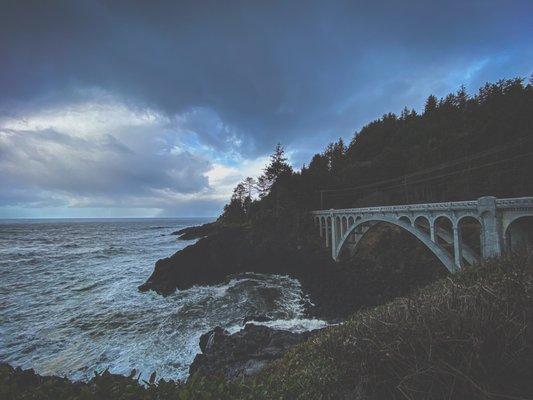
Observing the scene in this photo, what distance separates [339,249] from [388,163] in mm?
29486

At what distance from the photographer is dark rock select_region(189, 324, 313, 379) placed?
11.8 m

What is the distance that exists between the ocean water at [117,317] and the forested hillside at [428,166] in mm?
22595

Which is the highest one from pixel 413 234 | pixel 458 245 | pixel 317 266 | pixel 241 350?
pixel 413 234

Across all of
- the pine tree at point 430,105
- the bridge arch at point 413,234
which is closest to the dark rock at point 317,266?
the bridge arch at point 413,234

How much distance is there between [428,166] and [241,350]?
44.1 meters

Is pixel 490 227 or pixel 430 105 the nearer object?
pixel 490 227

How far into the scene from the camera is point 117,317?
19.6m

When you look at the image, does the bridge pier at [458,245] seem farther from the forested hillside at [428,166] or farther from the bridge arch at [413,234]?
the forested hillside at [428,166]

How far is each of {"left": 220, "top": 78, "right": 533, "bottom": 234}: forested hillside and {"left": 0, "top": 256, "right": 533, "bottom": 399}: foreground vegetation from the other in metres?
30.4

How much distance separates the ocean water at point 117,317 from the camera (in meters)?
14.2

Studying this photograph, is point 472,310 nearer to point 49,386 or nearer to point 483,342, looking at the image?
point 483,342

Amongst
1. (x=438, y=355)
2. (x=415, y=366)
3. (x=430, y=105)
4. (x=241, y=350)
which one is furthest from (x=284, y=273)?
(x=430, y=105)

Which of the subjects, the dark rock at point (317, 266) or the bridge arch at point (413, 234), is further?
the dark rock at point (317, 266)

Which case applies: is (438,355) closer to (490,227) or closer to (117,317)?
(490,227)
